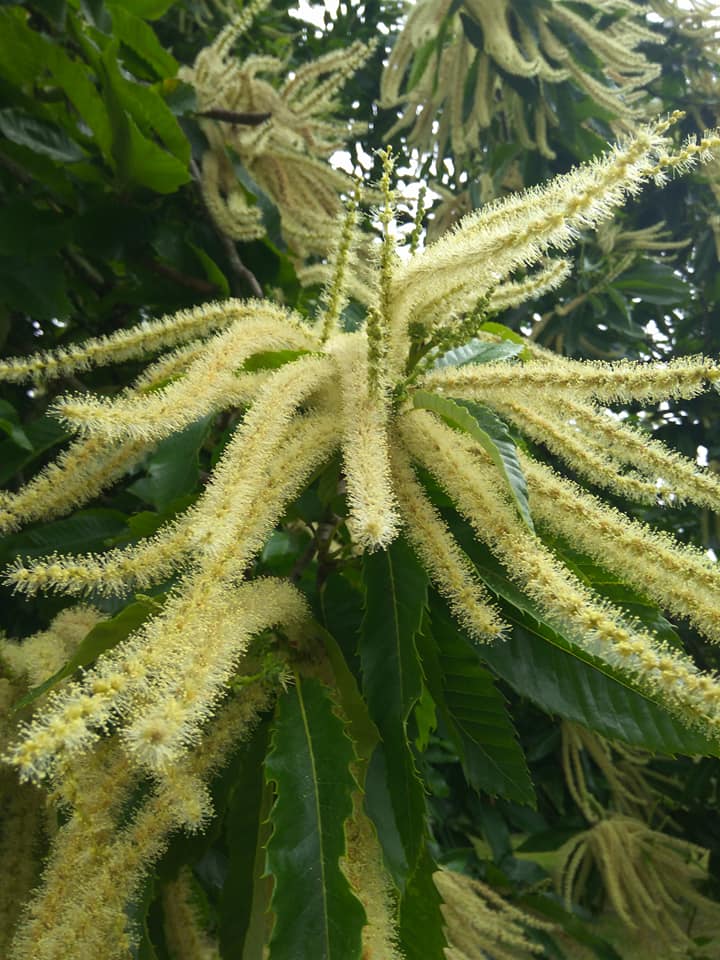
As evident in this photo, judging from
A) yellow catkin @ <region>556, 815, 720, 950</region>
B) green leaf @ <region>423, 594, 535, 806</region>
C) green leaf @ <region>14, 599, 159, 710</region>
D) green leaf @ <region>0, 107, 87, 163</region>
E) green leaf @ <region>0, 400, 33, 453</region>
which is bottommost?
yellow catkin @ <region>556, 815, 720, 950</region>

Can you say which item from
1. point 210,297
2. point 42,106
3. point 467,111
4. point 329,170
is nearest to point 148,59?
point 42,106

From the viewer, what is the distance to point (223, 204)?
2307 millimetres

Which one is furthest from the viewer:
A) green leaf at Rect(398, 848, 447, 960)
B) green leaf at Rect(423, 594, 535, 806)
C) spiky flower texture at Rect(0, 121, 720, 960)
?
green leaf at Rect(423, 594, 535, 806)

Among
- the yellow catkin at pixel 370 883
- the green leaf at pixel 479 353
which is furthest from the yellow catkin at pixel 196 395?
the yellow catkin at pixel 370 883

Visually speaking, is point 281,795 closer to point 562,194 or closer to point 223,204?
point 562,194

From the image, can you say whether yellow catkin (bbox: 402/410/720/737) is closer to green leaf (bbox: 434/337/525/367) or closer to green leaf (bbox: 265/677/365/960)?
green leaf (bbox: 434/337/525/367)

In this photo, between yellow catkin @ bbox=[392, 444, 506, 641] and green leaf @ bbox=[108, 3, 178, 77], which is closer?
yellow catkin @ bbox=[392, 444, 506, 641]

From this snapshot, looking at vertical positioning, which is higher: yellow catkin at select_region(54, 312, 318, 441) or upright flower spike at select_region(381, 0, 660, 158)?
upright flower spike at select_region(381, 0, 660, 158)

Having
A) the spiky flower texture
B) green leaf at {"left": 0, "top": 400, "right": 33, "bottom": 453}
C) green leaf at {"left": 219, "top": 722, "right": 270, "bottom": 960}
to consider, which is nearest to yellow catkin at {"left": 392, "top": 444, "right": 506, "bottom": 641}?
the spiky flower texture

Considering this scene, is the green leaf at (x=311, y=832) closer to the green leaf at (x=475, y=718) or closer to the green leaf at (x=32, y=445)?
the green leaf at (x=475, y=718)

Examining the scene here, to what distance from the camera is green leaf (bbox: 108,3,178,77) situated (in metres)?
2.40

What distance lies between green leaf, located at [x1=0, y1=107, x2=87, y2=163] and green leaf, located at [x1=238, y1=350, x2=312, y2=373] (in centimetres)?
116

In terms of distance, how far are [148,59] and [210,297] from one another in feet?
2.66

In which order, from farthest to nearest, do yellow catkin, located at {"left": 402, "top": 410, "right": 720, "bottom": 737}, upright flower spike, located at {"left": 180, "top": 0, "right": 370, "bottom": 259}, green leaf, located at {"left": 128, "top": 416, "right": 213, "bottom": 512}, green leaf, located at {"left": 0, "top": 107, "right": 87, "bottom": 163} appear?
upright flower spike, located at {"left": 180, "top": 0, "right": 370, "bottom": 259} → green leaf, located at {"left": 0, "top": 107, "right": 87, "bottom": 163} → green leaf, located at {"left": 128, "top": 416, "right": 213, "bottom": 512} → yellow catkin, located at {"left": 402, "top": 410, "right": 720, "bottom": 737}
